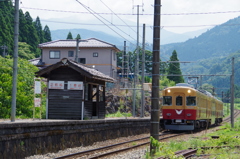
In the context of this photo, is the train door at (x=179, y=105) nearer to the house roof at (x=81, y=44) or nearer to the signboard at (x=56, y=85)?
the signboard at (x=56, y=85)

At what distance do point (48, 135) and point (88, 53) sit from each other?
138ft

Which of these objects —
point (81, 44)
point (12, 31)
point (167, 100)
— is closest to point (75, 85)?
point (167, 100)

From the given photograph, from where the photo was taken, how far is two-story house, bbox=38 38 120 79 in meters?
52.9

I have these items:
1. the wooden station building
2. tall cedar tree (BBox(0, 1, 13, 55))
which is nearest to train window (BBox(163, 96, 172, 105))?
the wooden station building

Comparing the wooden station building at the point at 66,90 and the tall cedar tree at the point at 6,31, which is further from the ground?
the tall cedar tree at the point at 6,31

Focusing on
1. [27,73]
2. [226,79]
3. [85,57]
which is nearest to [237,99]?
[226,79]

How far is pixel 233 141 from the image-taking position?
570 inches

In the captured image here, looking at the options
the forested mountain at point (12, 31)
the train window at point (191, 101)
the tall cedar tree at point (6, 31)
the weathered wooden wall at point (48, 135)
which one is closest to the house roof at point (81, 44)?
the tall cedar tree at point (6, 31)

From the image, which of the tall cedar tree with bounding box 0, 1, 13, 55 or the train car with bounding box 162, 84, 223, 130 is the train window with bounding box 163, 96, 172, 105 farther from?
the tall cedar tree with bounding box 0, 1, 13, 55

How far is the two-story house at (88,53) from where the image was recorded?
52.9m

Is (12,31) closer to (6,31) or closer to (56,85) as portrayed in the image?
(6,31)

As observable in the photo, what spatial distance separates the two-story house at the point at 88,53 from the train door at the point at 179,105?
29.1 metres

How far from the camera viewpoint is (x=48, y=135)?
39.8ft

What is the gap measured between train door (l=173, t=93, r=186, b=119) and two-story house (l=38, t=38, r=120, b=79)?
2908 cm
